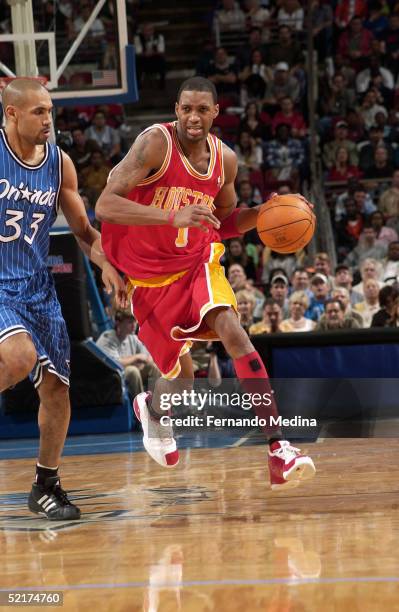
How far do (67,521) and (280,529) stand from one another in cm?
110

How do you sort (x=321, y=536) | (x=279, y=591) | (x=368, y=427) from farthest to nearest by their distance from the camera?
1. (x=368, y=427)
2. (x=321, y=536)
3. (x=279, y=591)

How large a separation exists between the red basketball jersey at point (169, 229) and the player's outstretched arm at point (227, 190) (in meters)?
0.06

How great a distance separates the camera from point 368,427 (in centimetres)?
807

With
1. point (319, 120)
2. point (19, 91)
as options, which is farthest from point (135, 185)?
point (319, 120)

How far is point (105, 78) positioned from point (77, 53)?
1.46 ft

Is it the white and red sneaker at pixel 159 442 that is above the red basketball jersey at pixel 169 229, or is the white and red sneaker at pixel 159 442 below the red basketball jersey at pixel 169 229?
below

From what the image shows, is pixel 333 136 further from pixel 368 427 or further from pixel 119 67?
pixel 368 427

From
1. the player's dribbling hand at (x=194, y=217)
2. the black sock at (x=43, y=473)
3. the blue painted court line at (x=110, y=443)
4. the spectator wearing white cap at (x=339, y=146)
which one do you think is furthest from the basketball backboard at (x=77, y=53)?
the spectator wearing white cap at (x=339, y=146)

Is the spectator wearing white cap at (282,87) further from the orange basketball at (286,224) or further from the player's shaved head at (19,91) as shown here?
the player's shaved head at (19,91)

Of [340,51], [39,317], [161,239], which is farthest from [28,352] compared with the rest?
[340,51]

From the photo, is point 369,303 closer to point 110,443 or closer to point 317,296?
point 317,296

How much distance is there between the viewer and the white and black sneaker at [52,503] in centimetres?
505

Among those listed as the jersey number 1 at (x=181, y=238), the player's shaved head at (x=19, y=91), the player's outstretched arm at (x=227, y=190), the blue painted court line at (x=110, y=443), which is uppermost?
the player's shaved head at (x=19, y=91)

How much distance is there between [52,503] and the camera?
16.8ft
